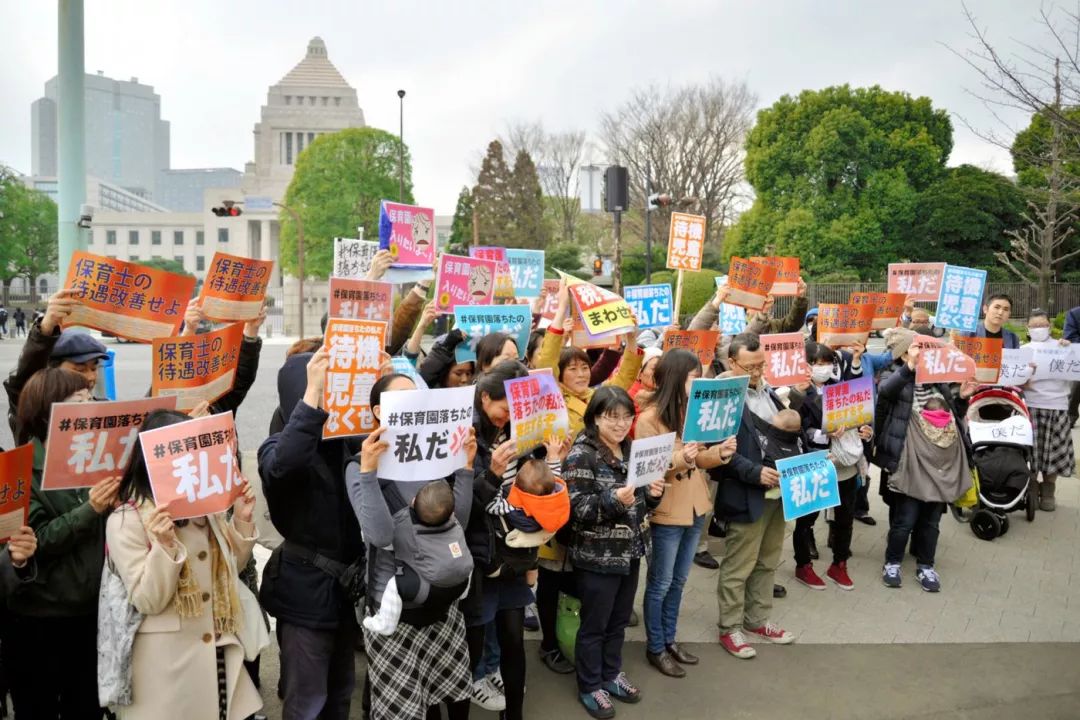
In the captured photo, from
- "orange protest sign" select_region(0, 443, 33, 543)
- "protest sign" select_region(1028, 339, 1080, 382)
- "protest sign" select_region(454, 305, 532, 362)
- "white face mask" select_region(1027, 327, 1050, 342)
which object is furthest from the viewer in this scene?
"white face mask" select_region(1027, 327, 1050, 342)

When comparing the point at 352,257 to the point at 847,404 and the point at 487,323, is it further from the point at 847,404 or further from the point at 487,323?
the point at 847,404

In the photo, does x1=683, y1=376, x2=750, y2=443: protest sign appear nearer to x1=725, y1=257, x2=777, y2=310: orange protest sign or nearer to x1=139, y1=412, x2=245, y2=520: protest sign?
x1=725, y1=257, x2=777, y2=310: orange protest sign

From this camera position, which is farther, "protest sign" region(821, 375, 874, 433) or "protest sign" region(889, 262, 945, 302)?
"protest sign" region(889, 262, 945, 302)

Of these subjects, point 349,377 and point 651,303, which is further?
point 651,303

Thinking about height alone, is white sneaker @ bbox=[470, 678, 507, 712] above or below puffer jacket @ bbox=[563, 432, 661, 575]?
below

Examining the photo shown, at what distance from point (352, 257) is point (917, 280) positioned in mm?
4694

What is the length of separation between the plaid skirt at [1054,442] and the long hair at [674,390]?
539 cm

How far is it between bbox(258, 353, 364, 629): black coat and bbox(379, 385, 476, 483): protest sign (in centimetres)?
32

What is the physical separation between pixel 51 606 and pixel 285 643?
0.89 metres

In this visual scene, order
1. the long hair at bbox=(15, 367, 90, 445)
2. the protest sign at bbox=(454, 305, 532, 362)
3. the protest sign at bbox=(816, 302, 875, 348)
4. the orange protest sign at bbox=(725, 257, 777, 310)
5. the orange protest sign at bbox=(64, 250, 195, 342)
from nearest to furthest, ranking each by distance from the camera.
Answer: the long hair at bbox=(15, 367, 90, 445), the orange protest sign at bbox=(64, 250, 195, 342), the protest sign at bbox=(454, 305, 532, 362), the protest sign at bbox=(816, 302, 875, 348), the orange protest sign at bbox=(725, 257, 777, 310)

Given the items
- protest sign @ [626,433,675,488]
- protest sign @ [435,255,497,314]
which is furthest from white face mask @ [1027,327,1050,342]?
protest sign @ [626,433,675,488]

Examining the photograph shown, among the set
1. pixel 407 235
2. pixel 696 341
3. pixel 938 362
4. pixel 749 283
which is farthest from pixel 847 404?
pixel 407 235

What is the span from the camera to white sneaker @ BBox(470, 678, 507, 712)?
4.25 metres

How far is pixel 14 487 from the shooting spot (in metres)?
2.90
